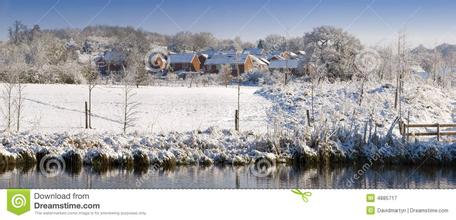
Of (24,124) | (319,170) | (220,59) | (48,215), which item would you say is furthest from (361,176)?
(220,59)

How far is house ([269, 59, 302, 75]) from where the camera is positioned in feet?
139

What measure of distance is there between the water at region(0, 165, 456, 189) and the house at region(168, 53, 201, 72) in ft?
72.4

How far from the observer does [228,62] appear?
4466 cm

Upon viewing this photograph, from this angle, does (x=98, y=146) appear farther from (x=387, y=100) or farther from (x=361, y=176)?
(x=387, y=100)

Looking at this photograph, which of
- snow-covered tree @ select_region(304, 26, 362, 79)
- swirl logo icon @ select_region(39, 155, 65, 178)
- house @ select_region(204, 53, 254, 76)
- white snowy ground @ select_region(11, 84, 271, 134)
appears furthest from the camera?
house @ select_region(204, 53, 254, 76)

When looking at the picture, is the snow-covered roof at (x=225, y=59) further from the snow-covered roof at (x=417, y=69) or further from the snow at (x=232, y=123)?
the snow-covered roof at (x=417, y=69)

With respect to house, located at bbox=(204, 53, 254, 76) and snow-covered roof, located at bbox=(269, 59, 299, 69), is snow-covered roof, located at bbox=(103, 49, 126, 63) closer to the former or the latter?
house, located at bbox=(204, 53, 254, 76)

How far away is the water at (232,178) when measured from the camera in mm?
13375

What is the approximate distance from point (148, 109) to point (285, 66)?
16902 mm

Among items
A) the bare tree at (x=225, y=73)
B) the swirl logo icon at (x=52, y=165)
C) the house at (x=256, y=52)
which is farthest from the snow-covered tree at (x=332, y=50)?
the swirl logo icon at (x=52, y=165)

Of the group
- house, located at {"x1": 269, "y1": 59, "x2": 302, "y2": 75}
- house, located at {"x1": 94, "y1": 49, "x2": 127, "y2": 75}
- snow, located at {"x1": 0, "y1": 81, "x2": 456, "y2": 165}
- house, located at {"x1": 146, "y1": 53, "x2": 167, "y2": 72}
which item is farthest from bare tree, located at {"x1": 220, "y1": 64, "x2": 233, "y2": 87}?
snow, located at {"x1": 0, "y1": 81, "x2": 456, "y2": 165}

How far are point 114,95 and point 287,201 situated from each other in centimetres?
2385

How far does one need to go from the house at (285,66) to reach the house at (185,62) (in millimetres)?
5428

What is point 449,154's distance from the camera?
61.9 ft
